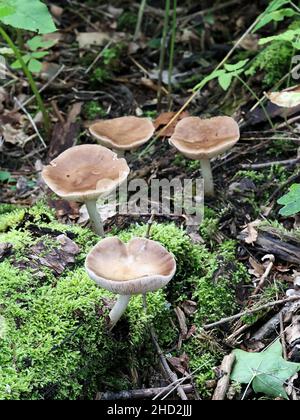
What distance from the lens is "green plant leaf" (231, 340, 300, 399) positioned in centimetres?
254

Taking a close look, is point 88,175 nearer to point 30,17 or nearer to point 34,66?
point 30,17

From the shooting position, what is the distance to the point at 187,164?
4.49 meters

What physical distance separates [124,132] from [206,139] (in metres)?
0.70

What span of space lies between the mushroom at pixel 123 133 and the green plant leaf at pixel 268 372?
79.5 inches

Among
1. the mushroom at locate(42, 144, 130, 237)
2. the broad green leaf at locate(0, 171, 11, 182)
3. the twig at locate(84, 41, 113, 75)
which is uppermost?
the mushroom at locate(42, 144, 130, 237)

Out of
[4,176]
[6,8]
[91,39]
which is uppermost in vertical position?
[6,8]

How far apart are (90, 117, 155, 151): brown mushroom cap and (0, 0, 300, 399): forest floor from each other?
1.01ft

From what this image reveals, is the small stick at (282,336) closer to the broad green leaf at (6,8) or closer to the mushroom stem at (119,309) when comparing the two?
the mushroom stem at (119,309)

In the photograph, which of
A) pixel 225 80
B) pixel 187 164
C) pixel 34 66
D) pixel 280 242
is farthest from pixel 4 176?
pixel 280 242

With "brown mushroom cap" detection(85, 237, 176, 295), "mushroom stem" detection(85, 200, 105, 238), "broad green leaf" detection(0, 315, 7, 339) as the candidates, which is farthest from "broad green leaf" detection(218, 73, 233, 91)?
"broad green leaf" detection(0, 315, 7, 339)

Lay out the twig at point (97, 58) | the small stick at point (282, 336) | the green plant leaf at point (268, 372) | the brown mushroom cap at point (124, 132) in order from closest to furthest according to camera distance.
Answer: the green plant leaf at point (268, 372) → the small stick at point (282, 336) → the brown mushroom cap at point (124, 132) → the twig at point (97, 58)

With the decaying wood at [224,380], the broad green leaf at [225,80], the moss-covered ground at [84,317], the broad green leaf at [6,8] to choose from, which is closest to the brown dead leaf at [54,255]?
the moss-covered ground at [84,317]

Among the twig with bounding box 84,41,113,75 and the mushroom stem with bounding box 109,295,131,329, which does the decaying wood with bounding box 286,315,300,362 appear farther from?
the twig with bounding box 84,41,113,75

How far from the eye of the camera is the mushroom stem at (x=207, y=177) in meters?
4.05
